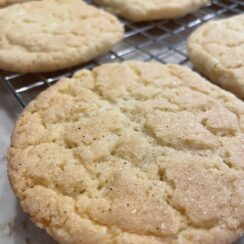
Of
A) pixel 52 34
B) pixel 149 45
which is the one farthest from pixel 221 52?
pixel 52 34

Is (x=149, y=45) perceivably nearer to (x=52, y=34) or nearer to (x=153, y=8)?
(x=153, y=8)

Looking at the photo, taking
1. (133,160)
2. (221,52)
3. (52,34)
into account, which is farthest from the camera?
(52,34)

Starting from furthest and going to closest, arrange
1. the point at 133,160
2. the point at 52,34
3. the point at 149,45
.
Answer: the point at 149,45
the point at 52,34
the point at 133,160

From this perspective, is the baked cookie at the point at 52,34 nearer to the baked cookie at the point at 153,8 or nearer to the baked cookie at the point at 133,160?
the baked cookie at the point at 153,8

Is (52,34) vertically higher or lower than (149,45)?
higher

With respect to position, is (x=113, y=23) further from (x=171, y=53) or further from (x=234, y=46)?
(x=234, y=46)
